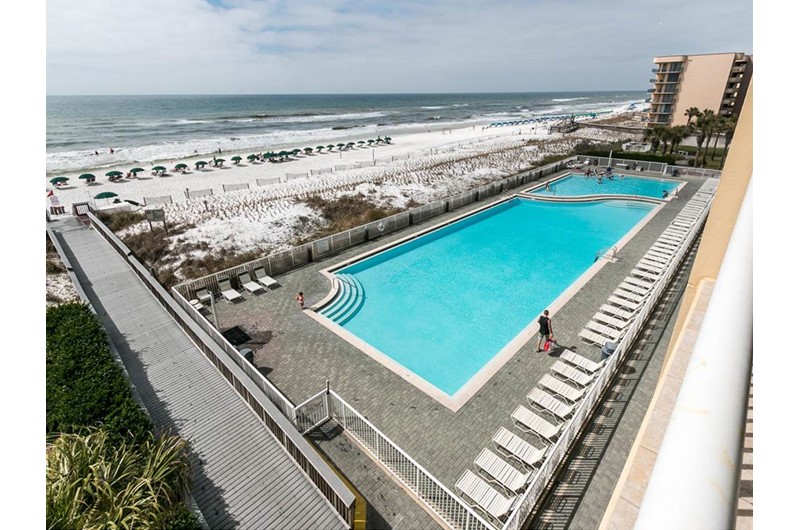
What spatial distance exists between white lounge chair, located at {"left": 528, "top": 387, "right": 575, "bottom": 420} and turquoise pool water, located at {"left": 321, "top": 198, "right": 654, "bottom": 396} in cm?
299

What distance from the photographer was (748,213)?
277cm

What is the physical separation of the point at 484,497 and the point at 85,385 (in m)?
9.69

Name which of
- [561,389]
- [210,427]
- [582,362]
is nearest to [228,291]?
[210,427]

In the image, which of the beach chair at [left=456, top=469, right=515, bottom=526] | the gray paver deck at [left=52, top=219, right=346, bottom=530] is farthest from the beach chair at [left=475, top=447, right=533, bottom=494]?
the gray paver deck at [left=52, top=219, right=346, bottom=530]

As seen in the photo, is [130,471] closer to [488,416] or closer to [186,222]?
[488,416]

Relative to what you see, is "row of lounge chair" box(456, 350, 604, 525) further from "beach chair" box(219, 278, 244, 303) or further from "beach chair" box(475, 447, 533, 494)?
"beach chair" box(219, 278, 244, 303)

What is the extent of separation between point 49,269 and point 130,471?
19554 mm

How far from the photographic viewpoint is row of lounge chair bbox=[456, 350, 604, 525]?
26.9ft

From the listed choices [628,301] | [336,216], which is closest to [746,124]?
[628,301]

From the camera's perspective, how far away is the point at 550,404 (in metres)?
10.5

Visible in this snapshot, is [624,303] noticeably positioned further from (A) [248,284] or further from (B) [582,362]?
(A) [248,284]

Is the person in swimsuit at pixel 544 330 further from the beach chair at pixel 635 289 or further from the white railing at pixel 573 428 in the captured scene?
the beach chair at pixel 635 289

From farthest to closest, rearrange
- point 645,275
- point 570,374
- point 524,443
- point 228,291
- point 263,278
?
point 263,278
point 645,275
point 228,291
point 570,374
point 524,443
